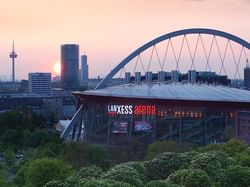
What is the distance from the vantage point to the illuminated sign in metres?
68.4

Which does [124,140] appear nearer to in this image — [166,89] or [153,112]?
[153,112]

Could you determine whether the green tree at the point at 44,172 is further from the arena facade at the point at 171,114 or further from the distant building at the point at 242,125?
the distant building at the point at 242,125

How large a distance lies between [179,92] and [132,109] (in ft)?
20.7

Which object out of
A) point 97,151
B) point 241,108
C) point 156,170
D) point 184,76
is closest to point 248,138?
point 241,108

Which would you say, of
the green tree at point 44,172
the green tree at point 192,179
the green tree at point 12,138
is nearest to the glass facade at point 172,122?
the green tree at point 12,138

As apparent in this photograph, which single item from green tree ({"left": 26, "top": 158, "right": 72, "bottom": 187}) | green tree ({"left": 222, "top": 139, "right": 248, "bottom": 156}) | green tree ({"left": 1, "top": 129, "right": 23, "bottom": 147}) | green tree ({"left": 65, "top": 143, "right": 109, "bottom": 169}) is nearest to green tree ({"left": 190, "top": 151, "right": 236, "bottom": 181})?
green tree ({"left": 26, "top": 158, "right": 72, "bottom": 187})

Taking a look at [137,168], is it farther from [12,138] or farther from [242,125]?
[12,138]

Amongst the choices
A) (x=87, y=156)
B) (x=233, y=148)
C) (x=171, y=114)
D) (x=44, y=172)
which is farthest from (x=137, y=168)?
(x=171, y=114)

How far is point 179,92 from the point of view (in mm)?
70625

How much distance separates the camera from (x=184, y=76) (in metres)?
90.1

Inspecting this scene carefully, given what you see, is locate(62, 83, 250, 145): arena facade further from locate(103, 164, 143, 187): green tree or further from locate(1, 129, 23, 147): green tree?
locate(103, 164, 143, 187): green tree

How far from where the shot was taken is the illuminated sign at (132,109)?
68438 mm

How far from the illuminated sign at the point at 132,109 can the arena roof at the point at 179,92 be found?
1.43 meters

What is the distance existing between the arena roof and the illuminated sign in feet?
4.69
